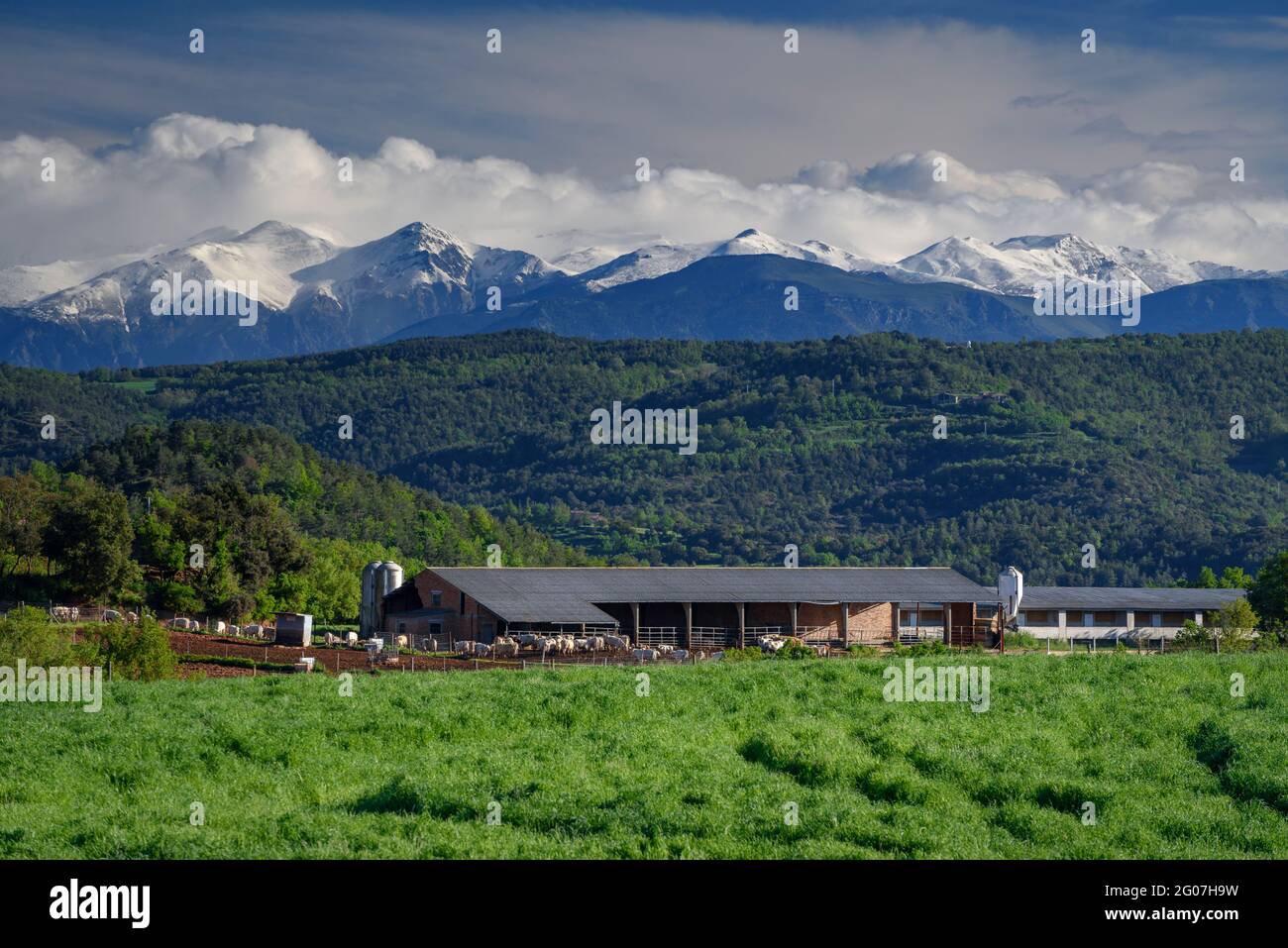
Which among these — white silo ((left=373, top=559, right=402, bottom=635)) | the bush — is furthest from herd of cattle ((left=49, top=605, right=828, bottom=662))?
the bush

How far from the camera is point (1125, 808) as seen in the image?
64.7 ft

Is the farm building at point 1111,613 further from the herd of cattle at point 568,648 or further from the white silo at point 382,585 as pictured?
the white silo at point 382,585

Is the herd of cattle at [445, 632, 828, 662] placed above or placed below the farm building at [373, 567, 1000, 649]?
below

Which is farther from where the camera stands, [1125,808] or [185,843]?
[1125,808]

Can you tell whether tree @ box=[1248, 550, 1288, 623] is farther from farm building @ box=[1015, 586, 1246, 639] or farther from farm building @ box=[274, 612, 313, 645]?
farm building @ box=[274, 612, 313, 645]

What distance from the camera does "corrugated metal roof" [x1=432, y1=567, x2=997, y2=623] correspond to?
5638cm

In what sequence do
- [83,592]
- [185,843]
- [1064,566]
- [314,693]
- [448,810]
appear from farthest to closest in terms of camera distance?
[1064,566]
[83,592]
[314,693]
[448,810]
[185,843]

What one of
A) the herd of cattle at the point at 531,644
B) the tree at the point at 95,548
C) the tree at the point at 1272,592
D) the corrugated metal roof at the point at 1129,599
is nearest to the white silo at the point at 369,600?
the herd of cattle at the point at 531,644

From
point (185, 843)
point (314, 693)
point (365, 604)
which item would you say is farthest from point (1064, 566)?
point (185, 843)

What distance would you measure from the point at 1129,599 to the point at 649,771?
74.5 meters

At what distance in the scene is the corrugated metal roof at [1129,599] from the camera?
87.0 metres

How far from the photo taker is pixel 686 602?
58.7m
